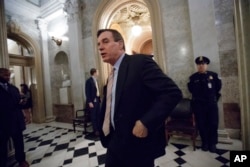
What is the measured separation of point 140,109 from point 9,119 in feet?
9.63

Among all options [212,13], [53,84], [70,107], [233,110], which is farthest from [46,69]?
[233,110]

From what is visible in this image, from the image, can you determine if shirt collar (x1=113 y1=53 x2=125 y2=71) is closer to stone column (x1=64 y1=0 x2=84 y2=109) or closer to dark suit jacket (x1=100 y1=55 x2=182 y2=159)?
dark suit jacket (x1=100 y1=55 x2=182 y2=159)

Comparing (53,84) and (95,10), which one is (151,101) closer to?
(95,10)

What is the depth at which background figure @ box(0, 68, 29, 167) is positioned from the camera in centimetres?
284

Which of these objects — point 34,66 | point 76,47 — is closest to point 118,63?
point 76,47

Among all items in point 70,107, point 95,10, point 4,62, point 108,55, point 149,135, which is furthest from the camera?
point 70,107

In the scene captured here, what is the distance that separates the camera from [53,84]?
7773 mm

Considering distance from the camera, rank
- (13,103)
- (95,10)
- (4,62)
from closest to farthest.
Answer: (13,103), (4,62), (95,10)

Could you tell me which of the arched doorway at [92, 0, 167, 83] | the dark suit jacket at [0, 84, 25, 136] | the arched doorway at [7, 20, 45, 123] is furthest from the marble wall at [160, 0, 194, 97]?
the arched doorway at [7, 20, 45, 123]

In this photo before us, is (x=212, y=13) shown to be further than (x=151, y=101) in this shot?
Yes

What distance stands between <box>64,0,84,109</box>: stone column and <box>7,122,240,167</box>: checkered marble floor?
1587 mm

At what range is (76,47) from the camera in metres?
5.98

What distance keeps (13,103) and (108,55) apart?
8.82ft

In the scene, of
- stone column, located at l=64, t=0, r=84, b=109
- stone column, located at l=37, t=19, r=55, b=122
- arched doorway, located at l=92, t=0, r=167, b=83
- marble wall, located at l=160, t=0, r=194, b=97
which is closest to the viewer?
marble wall, located at l=160, t=0, r=194, b=97
